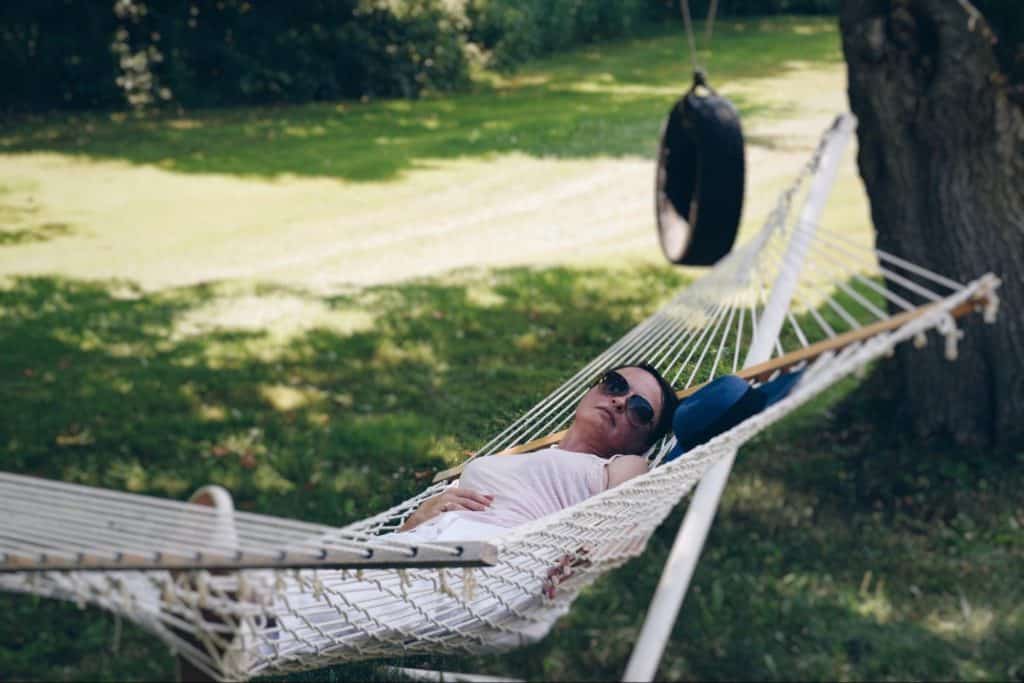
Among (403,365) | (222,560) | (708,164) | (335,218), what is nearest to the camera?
(222,560)

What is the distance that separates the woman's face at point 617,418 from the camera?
1.73 m

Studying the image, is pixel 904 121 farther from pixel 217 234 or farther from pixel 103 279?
pixel 217 234

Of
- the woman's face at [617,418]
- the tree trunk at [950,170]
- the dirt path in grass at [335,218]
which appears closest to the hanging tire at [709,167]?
the tree trunk at [950,170]

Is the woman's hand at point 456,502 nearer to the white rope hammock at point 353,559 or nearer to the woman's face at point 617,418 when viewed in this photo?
the white rope hammock at point 353,559

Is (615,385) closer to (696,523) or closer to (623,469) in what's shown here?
(623,469)

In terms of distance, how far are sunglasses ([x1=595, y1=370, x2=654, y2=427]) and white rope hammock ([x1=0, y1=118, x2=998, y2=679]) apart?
7cm

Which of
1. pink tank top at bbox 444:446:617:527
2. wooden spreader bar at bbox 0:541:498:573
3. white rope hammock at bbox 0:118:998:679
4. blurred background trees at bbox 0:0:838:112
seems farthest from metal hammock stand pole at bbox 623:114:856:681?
blurred background trees at bbox 0:0:838:112

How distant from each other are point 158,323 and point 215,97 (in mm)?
5534

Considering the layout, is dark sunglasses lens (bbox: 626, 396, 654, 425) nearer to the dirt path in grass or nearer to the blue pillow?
the blue pillow

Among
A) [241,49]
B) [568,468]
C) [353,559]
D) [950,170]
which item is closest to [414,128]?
[241,49]

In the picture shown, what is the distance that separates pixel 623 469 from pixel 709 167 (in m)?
1.79

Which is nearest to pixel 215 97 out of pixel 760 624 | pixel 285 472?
pixel 285 472

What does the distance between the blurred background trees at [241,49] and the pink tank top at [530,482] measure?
8.12m

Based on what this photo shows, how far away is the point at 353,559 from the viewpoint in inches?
45.8
